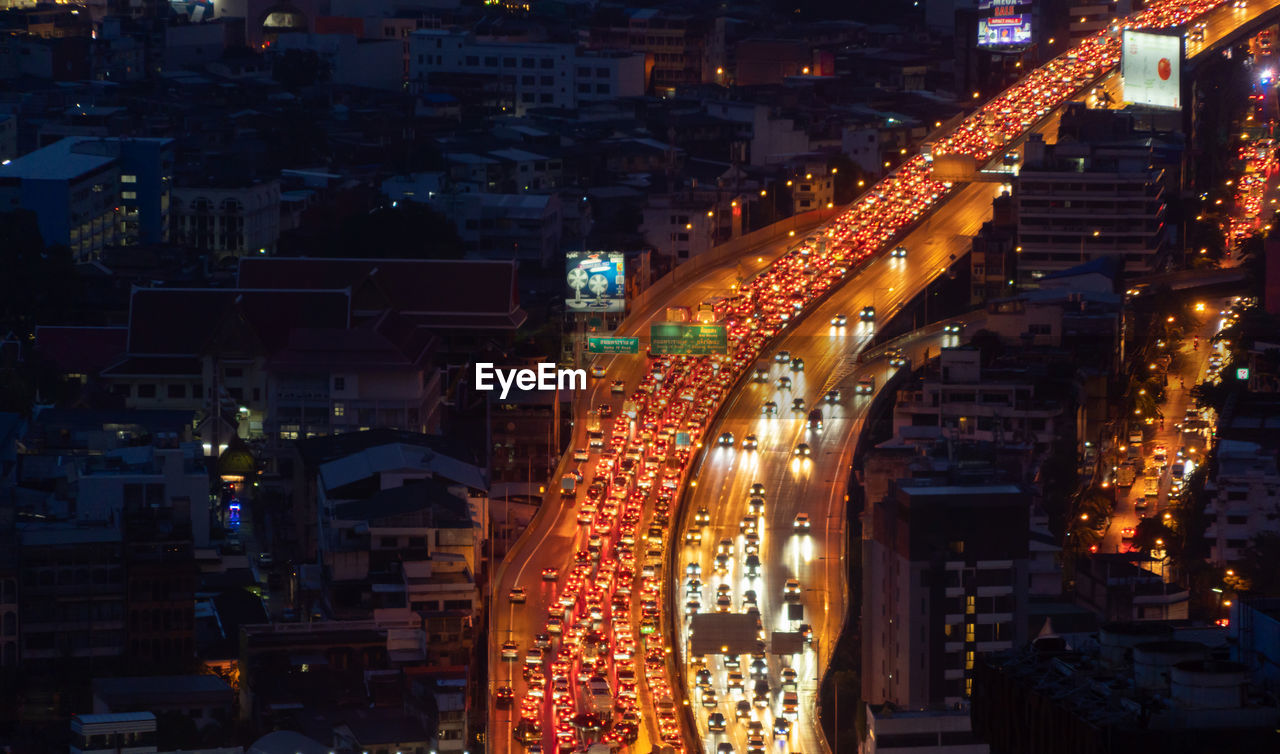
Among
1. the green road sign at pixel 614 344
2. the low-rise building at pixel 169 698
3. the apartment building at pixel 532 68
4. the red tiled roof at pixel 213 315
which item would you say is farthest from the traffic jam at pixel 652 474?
the apartment building at pixel 532 68

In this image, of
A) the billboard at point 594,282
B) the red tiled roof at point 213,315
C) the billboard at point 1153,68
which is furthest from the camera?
the billboard at point 1153,68

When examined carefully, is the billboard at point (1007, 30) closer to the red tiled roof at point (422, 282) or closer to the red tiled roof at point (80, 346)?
the red tiled roof at point (422, 282)

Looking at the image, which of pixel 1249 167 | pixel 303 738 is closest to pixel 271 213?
pixel 1249 167

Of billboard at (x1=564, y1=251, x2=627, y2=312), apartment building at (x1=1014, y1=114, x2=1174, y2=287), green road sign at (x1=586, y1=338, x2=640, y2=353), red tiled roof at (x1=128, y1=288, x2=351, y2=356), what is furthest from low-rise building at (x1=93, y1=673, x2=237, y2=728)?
apartment building at (x1=1014, y1=114, x2=1174, y2=287)

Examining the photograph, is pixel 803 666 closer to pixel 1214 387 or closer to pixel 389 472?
pixel 389 472

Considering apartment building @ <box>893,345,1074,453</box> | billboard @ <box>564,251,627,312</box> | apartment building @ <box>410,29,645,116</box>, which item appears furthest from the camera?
apartment building @ <box>410,29,645,116</box>

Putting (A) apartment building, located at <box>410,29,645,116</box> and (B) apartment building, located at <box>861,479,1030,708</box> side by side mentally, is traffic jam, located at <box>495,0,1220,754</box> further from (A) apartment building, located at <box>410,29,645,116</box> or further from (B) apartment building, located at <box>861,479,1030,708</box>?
(A) apartment building, located at <box>410,29,645,116</box>
